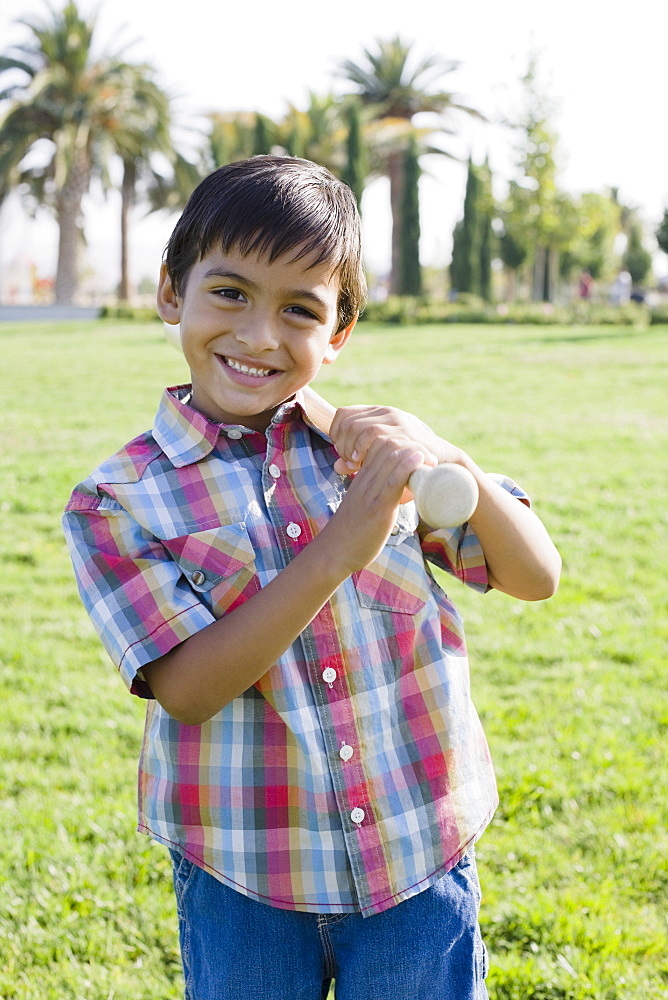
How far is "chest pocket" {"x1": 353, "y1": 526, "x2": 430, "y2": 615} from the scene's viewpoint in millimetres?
1470

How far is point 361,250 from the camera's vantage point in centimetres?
164

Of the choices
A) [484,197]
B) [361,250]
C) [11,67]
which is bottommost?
[361,250]

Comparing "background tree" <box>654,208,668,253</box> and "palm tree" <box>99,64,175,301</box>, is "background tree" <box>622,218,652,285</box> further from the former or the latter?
"palm tree" <box>99,64,175,301</box>

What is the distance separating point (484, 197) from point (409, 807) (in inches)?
1257

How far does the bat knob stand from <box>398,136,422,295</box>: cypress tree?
28.3 m

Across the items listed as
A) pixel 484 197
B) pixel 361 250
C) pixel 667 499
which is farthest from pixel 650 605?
pixel 484 197

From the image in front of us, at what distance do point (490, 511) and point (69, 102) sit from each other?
27.2 metres

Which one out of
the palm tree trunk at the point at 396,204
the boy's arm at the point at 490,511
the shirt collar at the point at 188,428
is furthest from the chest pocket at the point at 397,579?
the palm tree trunk at the point at 396,204

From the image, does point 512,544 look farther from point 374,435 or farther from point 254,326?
point 254,326

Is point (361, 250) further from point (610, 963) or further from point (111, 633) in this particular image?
point (610, 963)

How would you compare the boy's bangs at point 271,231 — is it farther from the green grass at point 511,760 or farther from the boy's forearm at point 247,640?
the green grass at point 511,760

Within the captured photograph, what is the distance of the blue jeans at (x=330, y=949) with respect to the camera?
1.41m

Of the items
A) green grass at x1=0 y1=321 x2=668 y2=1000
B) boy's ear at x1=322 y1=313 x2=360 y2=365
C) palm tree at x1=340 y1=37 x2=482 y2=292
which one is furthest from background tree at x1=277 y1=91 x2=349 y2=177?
boy's ear at x1=322 y1=313 x2=360 y2=365

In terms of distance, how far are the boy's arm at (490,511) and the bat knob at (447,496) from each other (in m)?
0.13
